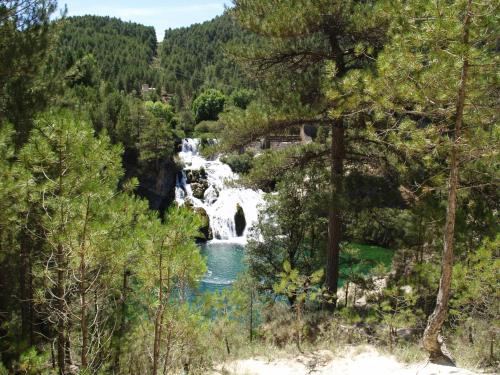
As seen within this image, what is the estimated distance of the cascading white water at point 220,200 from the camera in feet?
88.5

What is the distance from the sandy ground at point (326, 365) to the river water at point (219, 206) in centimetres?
1224

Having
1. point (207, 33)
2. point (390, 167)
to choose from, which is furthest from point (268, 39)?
point (207, 33)

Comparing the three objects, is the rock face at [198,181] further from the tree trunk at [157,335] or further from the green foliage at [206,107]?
the green foliage at [206,107]

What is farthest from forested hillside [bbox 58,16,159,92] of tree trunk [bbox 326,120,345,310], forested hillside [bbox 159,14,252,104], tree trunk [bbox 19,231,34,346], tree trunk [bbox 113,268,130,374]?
tree trunk [bbox 113,268,130,374]

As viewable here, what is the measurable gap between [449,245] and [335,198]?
3.47 m

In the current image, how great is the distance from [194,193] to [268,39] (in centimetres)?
2161

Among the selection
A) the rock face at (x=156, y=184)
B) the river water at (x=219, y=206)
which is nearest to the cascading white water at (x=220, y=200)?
the river water at (x=219, y=206)

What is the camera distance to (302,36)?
851 centimetres

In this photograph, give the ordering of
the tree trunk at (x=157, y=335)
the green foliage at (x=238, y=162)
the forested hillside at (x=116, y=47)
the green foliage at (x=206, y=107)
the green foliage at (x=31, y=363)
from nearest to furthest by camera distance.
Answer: the green foliage at (x=31, y=363) → the tree trunk at (x=157, y=335) → the green foliage at (x=238, y=162) → the green foliage at (x=206, y=107) → the forested hillside at (x=116, y=47)

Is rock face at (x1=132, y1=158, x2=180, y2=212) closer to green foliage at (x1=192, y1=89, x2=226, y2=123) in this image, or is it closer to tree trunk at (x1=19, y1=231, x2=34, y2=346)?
tree trunk at (x1=19, y1=231, x2=34, y2=346)

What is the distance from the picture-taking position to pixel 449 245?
520 cm

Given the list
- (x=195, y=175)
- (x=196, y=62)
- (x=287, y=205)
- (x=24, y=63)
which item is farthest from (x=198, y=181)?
(x=196, y=62)

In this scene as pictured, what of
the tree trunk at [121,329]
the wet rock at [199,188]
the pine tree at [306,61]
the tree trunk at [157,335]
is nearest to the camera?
the tree trunk at [157,335]

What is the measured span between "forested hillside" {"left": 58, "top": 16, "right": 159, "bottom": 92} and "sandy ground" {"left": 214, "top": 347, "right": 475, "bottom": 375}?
52.8m
